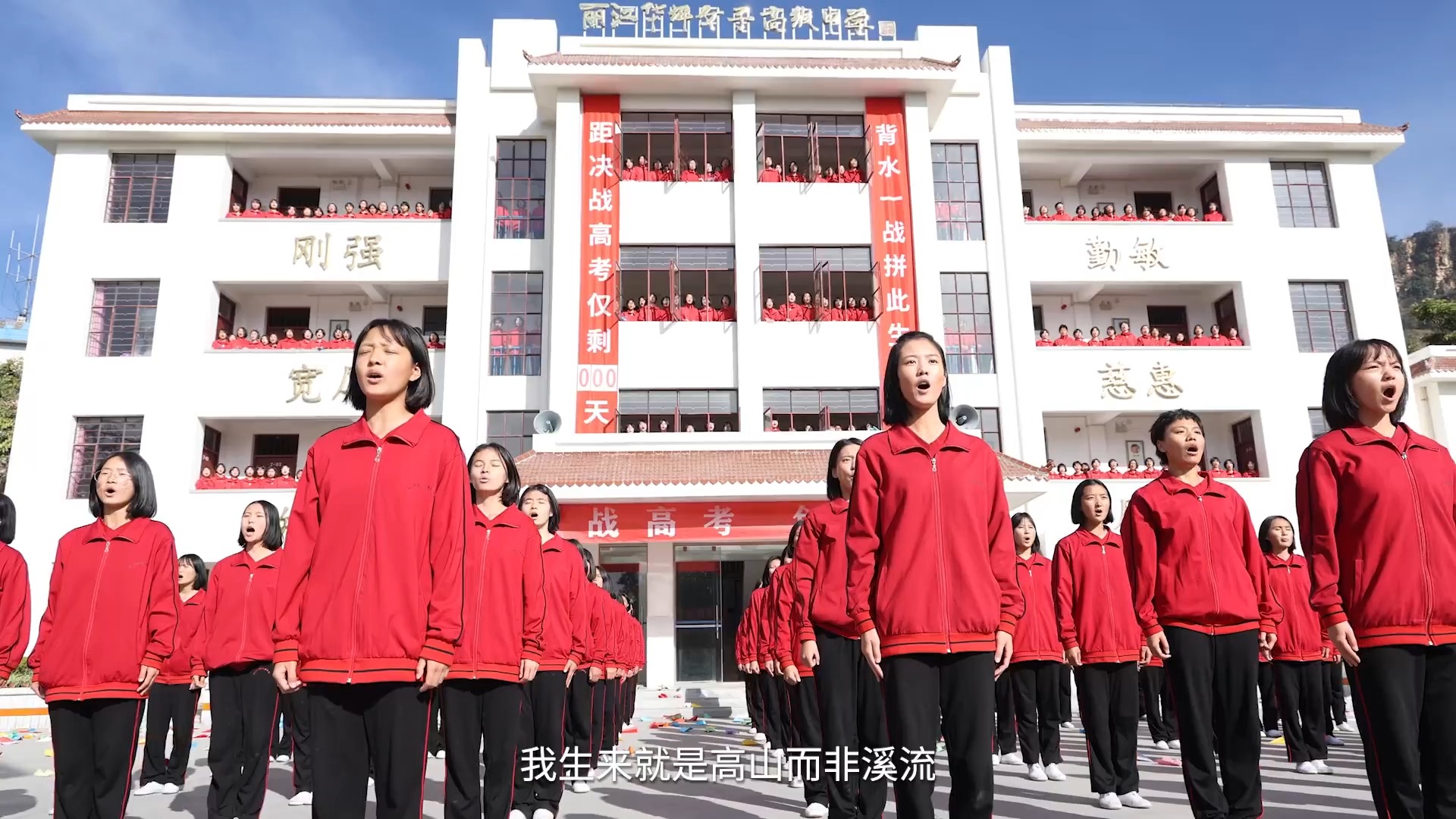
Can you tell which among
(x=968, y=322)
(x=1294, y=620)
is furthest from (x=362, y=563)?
(x=968, y=322)

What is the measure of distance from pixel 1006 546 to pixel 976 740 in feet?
2.09

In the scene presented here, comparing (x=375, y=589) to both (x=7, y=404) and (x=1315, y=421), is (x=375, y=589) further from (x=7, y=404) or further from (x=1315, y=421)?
(x=7, y=404)

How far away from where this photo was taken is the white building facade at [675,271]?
17.4 meters

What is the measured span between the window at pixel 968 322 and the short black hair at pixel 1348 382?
46.7ft

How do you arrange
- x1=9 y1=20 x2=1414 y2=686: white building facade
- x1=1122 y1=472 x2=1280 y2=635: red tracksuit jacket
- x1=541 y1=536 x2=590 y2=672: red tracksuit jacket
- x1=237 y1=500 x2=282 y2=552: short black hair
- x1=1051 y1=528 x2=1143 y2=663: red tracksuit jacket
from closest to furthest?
x1=1122 y1=472 x2=1280 y2=635: red tracksuit jacket, x1=541 y1=536 x2=590 y2=672: red tracksuit jacket, x1=1051 y1=528 x2=1143 y2=663: red tracksuit jacket, x1=237 y1=500 x2=282 y2=552: short black hair, x1=9 y1=20 x2=1414 y2=686: white building facade

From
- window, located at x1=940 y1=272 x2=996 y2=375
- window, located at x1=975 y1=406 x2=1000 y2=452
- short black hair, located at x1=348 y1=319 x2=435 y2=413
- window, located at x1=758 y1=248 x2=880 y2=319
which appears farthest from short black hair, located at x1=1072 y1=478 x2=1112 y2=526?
window, located at x1=758 y1=248 x2=880 y2=319

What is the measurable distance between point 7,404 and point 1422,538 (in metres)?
34.0

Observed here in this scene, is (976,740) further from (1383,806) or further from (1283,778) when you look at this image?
(1283,778)

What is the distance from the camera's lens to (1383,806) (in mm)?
3293

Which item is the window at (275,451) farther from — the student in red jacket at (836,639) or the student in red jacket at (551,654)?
the student in red jacket at (836,639)

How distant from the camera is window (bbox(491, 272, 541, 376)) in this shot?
18.0m

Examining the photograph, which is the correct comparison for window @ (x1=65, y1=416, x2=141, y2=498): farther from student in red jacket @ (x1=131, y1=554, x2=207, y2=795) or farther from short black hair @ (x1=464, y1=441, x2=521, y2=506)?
short black hair @ (x1=464, y1=441, x2=521, y2=506)

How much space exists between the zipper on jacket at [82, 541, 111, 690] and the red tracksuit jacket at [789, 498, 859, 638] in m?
2.95

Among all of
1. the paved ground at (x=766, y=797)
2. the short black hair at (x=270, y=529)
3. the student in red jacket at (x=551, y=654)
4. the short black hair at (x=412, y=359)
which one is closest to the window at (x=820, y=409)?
the paved ground at (x=766, y=797)
